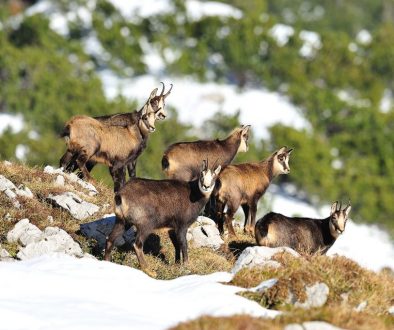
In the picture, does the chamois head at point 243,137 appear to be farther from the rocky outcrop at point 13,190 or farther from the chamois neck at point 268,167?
the rocky outcrop at point 13,190

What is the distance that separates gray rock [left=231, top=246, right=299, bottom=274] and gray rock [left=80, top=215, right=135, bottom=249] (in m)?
2.49

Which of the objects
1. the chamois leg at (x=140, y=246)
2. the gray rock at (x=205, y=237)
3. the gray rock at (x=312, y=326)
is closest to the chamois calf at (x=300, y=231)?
the gray rock at (x=205, y=237)

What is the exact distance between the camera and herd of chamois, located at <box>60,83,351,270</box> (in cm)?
1502

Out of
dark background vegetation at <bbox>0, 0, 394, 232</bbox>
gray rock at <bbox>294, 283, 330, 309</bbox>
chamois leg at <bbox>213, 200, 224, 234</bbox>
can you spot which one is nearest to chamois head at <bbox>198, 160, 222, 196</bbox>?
chamois leg at <bbox>213, 200, 224, 234</bbox>

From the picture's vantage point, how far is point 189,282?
13.6m

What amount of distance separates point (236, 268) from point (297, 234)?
2.88 metres

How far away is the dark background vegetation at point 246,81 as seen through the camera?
62.1m

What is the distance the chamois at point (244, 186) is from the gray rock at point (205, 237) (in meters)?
0.58

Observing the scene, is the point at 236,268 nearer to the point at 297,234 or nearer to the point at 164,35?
the point at 297,234

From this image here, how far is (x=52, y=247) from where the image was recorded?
50.0ft

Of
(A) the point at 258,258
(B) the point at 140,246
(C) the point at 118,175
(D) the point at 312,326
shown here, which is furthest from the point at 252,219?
(D) the point at 312,326

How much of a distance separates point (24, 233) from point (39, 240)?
0.32 metres

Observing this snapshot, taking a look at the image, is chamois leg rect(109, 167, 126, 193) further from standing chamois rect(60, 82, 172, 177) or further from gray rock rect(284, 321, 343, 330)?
gray rock rect(284, 321, 343, 330)

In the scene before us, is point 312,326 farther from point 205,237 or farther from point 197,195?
point 205,237
